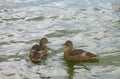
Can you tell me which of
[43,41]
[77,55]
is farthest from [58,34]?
[77,55]

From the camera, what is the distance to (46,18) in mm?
16547

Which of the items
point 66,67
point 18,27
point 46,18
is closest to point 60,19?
point 46,18

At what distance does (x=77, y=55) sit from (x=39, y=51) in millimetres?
1112

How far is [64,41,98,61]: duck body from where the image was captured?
12352 millimetres

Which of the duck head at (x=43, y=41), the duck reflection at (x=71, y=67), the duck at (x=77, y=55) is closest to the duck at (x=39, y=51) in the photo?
the duck head at (x=43, y=41)

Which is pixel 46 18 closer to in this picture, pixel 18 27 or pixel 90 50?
pixel 18 27

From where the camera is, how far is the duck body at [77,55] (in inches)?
486

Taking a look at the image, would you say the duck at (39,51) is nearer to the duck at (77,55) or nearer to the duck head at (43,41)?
the duck head at (43,41)

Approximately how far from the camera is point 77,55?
40.7ft

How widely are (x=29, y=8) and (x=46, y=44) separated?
4.79 meters

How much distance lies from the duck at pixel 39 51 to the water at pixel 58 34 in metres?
0.15

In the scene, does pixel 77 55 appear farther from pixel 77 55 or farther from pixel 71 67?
pixel 71 67

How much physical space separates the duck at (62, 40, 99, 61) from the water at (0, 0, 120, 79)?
0.56 feet

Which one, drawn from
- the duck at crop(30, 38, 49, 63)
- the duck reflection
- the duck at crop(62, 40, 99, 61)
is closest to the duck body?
the duck at crop(62, 40, 99, 61)
